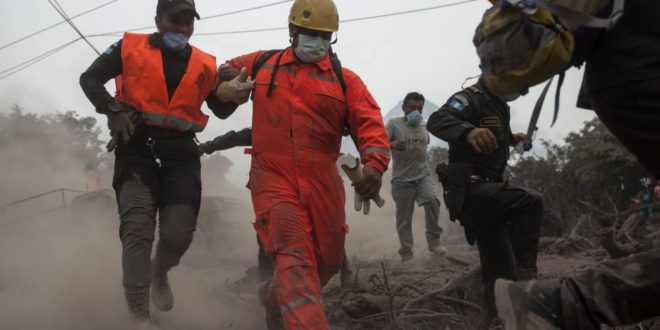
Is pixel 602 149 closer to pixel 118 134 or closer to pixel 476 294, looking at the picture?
pixel 476 294

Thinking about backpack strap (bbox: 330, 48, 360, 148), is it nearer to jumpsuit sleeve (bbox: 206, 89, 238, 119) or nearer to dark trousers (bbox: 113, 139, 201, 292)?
jumpsuit sleeve (bbox: 206, 89, 238, 119)

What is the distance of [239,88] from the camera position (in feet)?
12.0

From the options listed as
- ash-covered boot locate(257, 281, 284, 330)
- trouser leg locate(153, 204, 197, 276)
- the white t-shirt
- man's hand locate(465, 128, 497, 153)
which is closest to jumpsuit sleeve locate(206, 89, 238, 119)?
trouser leg locate(153, 204, 197, 276)

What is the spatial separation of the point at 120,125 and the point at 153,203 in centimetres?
52

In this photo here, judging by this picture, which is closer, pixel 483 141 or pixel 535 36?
pixel 535 36

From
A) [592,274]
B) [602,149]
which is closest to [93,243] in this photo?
[592,274]

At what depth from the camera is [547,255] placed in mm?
6375

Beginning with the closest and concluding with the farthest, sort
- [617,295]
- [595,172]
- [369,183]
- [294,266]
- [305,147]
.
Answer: [617,295] < [294,266] < [369,183] < [305,147] < [595,172]

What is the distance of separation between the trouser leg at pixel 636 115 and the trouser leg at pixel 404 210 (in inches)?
199

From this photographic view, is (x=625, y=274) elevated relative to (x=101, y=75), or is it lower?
lower

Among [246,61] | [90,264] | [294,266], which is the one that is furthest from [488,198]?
[90,264]

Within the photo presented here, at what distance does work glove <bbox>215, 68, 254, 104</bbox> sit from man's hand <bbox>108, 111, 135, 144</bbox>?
595 mm

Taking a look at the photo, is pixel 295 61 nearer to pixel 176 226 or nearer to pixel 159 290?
pixel 176 226

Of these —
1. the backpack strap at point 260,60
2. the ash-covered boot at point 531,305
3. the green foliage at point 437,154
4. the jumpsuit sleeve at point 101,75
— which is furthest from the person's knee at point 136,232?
the green foliage at point 437,154
